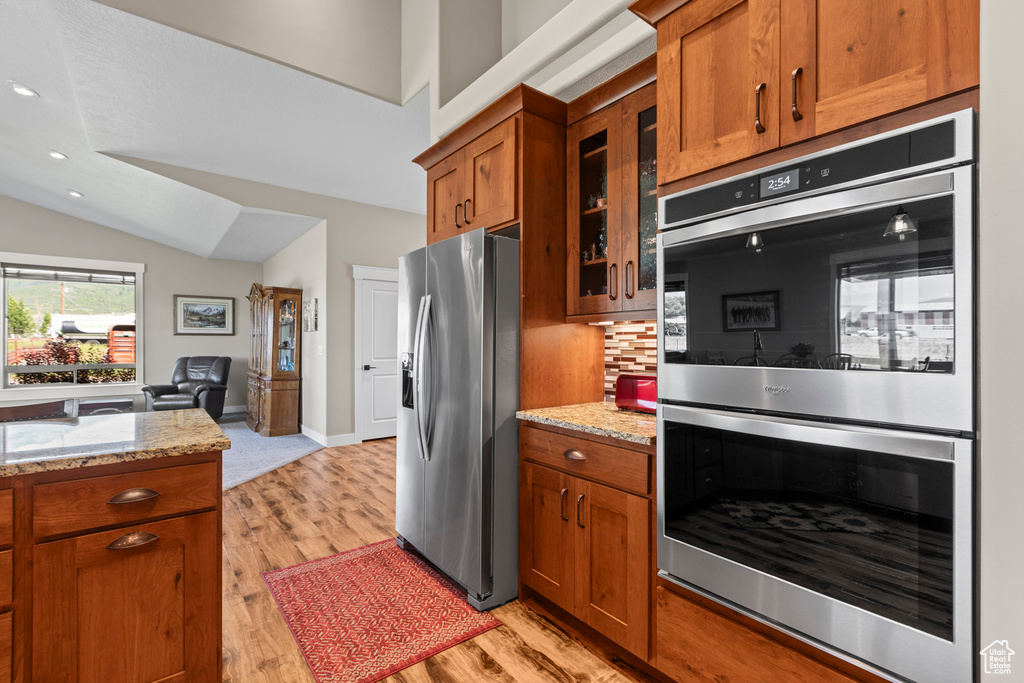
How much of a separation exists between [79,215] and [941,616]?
9.72m

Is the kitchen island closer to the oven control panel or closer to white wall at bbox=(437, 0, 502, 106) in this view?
the oven control panel

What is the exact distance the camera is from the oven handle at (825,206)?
3.33 feet

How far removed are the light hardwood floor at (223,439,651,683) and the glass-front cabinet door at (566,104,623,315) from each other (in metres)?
1.44

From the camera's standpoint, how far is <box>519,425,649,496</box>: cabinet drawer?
5.57 ft

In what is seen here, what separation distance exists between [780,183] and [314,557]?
9.46 ft

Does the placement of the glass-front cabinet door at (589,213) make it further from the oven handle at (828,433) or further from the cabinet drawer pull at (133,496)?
the cabinet drawer pull at (133,496)

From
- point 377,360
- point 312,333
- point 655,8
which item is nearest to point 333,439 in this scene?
point 377,360

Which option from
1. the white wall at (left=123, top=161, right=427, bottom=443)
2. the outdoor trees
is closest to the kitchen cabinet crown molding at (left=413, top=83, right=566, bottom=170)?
the white wall at (left=123, top=161, right=427, bottom=443)

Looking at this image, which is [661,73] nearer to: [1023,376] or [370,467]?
[1023,376]

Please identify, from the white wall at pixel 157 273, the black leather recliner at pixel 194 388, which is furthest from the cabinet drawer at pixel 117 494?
the white wall at pixel 157 273

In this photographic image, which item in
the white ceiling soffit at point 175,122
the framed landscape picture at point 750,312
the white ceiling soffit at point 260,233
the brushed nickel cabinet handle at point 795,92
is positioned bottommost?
the framed landscape picture at point 750,312

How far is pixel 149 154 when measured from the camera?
4512 millimetres

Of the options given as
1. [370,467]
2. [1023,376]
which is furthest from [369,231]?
[1023,376]

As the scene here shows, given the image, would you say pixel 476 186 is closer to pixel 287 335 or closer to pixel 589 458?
pixel 589 458
